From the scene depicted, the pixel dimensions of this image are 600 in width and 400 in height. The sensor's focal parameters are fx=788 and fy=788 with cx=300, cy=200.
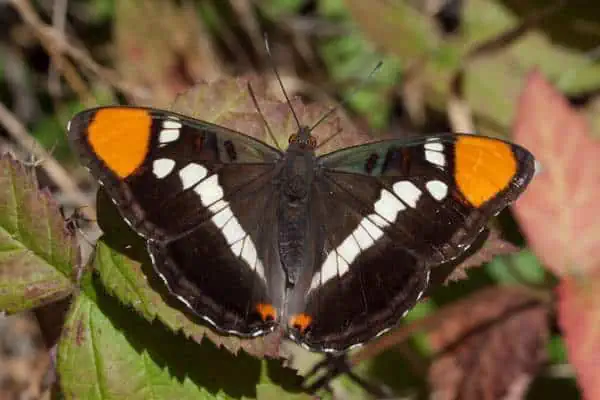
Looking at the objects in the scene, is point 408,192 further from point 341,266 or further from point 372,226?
point 341,266

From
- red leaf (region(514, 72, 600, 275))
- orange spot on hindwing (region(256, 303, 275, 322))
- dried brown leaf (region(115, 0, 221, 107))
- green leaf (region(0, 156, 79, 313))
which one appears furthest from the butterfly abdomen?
dried brown leaf (region(115, 0, 221, 107))

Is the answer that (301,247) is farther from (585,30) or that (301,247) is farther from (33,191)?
(585,30)

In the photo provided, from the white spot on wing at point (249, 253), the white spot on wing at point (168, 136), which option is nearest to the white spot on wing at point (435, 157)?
the white spot on wing at point (249, 253)

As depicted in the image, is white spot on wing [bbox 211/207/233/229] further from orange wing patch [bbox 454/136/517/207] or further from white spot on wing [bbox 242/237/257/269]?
orange wing patch [bbox 454/136/517/207]

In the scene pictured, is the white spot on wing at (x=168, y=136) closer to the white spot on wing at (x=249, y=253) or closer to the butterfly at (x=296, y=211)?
the butterfly at (x=296, y=211)

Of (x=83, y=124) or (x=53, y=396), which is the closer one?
(x=83, y=124)

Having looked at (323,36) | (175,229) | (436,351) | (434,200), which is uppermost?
(323,36)

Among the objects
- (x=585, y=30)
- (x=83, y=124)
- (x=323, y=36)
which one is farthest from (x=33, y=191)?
(x=585, y=30)
